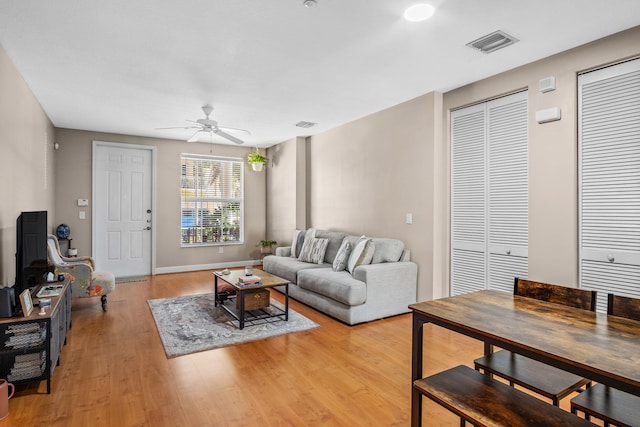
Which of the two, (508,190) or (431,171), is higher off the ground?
(431,171)

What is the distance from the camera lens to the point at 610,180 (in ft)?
Answer: 9.03

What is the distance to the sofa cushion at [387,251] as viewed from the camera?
4230 mm

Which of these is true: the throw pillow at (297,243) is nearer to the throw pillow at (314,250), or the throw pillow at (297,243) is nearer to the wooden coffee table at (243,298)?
the throw pillow at (314,250)

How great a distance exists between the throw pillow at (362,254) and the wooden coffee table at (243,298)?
825mm

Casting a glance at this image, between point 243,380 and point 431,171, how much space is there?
2919 millimetres

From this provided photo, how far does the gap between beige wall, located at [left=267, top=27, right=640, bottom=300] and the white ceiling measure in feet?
0.59

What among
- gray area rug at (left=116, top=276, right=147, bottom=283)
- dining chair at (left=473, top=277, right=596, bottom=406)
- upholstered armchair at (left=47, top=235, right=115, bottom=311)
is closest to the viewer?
dining chair at (left=473, top=277, right=596, bottom=406)

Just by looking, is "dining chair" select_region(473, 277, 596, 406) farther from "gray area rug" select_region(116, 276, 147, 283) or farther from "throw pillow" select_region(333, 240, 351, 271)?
"gray area rug" select_region(116, 276, 147, 283)

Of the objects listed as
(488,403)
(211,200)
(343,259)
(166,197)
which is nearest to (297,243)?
(343,259)

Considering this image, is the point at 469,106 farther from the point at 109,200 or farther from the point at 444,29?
the point at 109,200

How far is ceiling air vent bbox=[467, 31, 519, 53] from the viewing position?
105 inches

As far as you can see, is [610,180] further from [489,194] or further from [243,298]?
[243,298]

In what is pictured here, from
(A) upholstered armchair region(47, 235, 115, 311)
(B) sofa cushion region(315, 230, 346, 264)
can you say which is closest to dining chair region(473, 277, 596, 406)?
(B) sofa cushion region(315, 230, 346, 264)

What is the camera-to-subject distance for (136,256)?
20.7 feet
